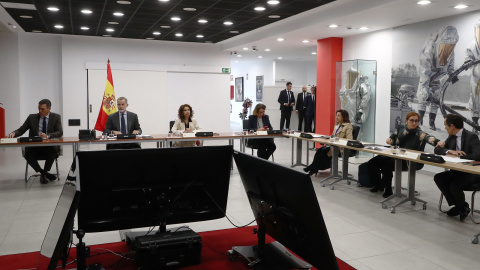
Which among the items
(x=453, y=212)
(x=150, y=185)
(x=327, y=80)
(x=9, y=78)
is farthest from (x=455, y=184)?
(x=9, y=78)

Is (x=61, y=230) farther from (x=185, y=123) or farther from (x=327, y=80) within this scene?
(x=327, y=80)

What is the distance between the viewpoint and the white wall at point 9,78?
36.0 ft

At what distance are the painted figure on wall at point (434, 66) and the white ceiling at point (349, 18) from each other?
1.26ft

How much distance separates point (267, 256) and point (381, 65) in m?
8.06

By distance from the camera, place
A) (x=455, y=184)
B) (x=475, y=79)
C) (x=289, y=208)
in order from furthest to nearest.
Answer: (x=475, y=79)
(x=455, y=184)
(x=289, y=208)

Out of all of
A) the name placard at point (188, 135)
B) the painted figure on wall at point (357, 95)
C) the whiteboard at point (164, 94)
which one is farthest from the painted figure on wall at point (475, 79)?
the whiteboard at point (164, 94)

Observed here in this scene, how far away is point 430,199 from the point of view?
591cm

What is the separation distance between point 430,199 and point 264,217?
4733 millimetres

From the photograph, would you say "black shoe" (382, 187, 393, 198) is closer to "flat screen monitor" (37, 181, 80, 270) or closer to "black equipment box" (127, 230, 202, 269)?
"black equipment box" (127, 230, 202, 269)

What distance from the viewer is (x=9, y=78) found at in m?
11.0

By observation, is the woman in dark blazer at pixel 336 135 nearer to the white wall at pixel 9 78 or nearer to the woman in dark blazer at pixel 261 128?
the woman in dark blazer at pixel 261 128

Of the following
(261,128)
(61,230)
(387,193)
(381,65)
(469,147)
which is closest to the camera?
(61,230)

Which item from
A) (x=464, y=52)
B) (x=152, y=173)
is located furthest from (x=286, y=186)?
(x=464, y=52)

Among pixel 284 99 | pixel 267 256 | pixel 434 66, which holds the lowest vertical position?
pixel 267 256
